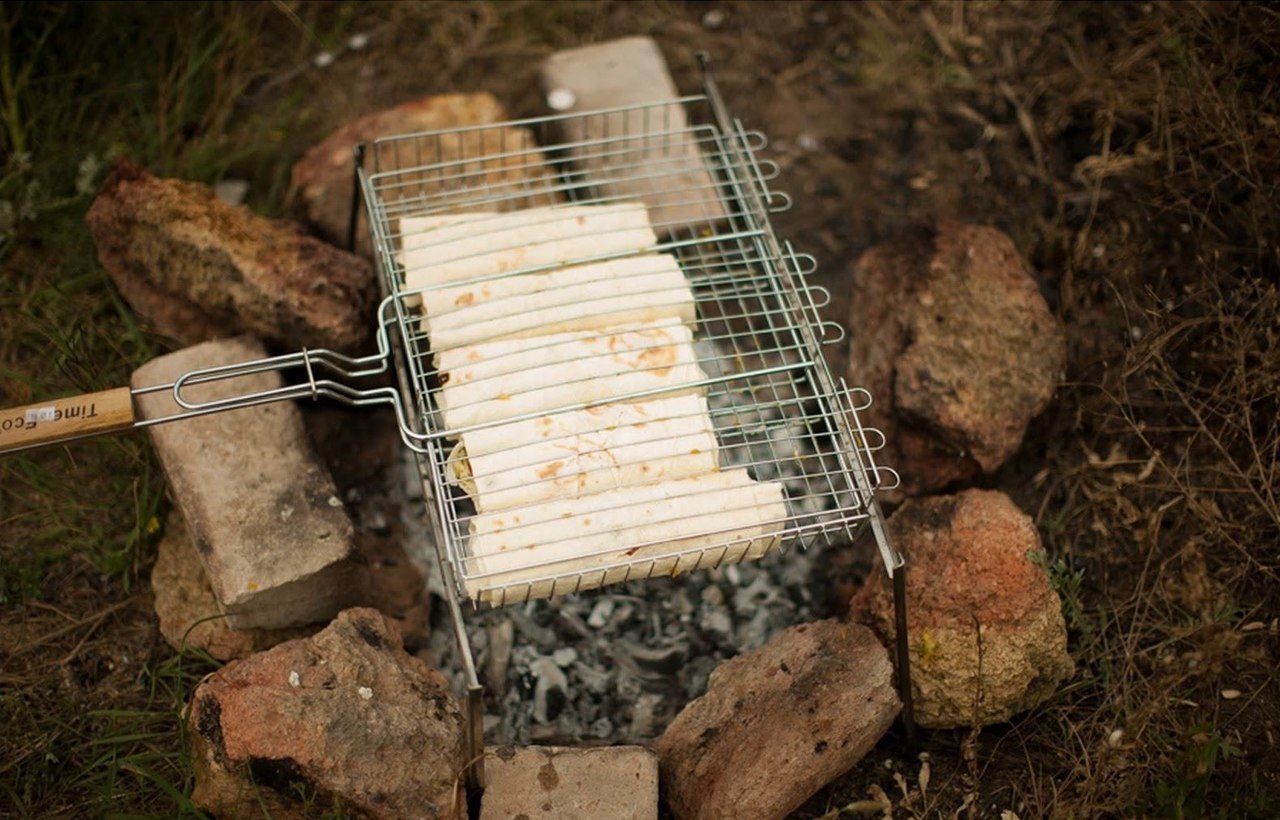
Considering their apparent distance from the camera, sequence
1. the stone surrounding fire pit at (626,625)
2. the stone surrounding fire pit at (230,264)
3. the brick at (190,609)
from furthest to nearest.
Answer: the stone surrounding fire pit at (230,264) → the brick at (190,609) → the stone surrounding fire pit at (626,625)

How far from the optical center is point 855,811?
3.06m

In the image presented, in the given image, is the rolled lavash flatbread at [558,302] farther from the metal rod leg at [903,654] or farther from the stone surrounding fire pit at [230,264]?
the metal rod leg at [903,654]

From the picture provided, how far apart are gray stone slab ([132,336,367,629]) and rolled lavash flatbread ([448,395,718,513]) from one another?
498 mm

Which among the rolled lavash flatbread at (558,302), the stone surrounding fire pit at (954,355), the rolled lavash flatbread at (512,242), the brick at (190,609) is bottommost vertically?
the brick at (190,609)

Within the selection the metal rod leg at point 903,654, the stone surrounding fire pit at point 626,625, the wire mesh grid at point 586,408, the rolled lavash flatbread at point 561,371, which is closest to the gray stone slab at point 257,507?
the stone surrounding fire pit at point 626,625

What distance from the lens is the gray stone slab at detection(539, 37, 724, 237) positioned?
3965 mm

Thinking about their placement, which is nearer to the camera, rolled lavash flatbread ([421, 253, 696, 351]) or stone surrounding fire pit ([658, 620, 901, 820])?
stone surrounding fire pit ([658, 620, 901, 820])

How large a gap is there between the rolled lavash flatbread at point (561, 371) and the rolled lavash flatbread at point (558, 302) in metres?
0.03

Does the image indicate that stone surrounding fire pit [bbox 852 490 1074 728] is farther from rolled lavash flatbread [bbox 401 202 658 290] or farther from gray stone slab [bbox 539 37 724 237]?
gray stone slab [bbox 539 37 724 237]

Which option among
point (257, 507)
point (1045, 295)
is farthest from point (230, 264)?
point (1045, 295)

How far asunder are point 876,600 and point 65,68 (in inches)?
125

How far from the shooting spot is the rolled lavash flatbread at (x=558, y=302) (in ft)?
10.2

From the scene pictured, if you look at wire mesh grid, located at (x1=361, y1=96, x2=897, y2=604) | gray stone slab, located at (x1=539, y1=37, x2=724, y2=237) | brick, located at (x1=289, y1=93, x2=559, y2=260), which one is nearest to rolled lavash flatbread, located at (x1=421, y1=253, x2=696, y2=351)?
wire mesh grid, located at (x1=361, y1=96, x2=897, y2=604)

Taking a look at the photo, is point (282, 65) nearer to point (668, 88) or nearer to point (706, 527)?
point (668, 88)
